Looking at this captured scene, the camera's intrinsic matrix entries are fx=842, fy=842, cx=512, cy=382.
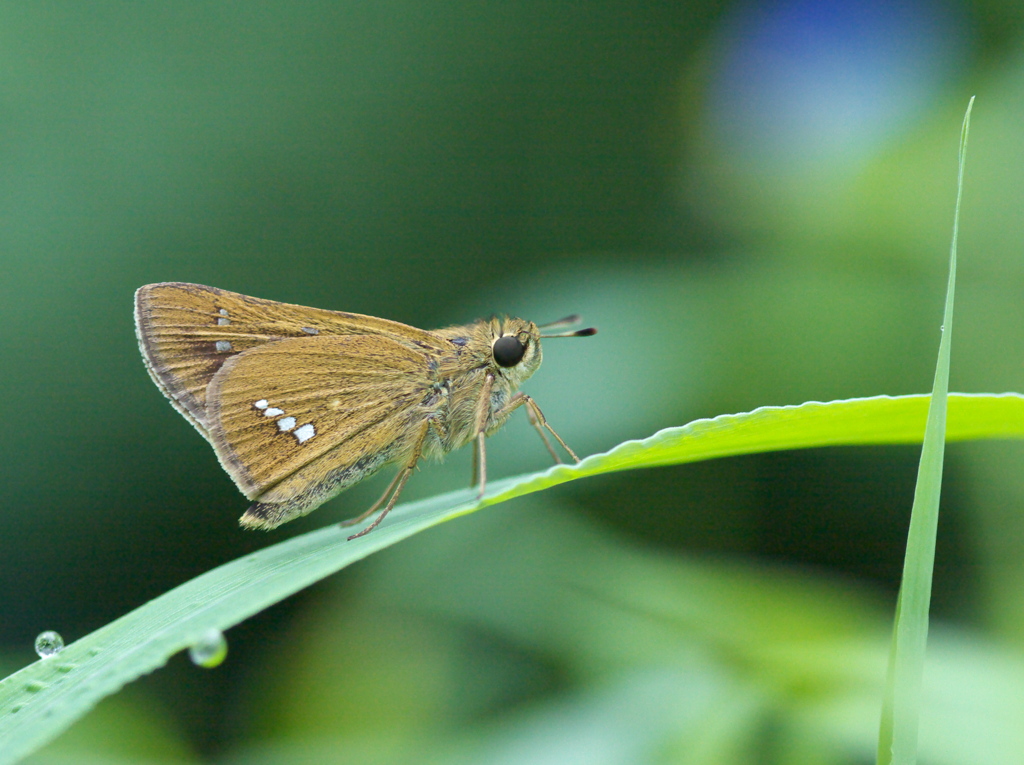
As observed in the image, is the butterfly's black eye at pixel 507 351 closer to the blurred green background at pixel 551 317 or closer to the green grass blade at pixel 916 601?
the blurred green background at pixel 551 317

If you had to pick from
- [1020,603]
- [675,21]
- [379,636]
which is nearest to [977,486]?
[1020,603]

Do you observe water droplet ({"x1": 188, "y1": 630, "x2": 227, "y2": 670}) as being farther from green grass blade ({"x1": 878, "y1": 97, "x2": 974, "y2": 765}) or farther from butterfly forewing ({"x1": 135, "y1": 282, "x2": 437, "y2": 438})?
butterfly forewing ({"x1": 135, "y1": 282, "x2": 437, "y2": 438})

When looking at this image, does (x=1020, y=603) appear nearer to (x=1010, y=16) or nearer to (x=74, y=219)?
(x=1010, y=16)

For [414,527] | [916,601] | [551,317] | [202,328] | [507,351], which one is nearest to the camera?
[916,601]

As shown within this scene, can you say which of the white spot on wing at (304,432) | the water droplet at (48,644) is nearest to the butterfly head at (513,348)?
the white spot on wing at (304,432)

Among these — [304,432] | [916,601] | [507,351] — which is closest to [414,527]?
[916,601]

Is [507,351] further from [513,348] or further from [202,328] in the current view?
[202,328]
